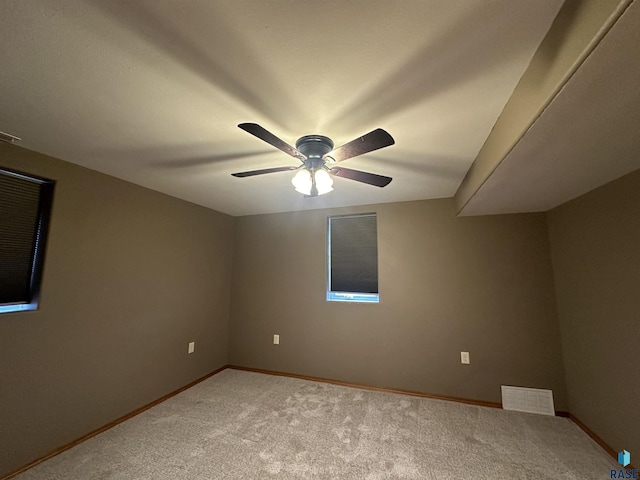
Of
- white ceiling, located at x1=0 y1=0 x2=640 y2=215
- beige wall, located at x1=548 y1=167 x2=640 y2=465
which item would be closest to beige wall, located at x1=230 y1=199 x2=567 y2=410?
beige wall, located at x1=548 y1=167 x2=640 y2=465

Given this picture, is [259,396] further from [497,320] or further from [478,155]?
[478,155]

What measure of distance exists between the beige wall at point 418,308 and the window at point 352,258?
0.11 meters

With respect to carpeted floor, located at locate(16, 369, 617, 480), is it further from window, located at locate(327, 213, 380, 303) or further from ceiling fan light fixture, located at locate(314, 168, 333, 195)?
ceiling fan light fixture, located at locate(314, 168, 333, 195)

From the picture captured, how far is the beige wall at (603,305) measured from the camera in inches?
68.6

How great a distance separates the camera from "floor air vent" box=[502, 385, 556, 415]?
2494 millimetres

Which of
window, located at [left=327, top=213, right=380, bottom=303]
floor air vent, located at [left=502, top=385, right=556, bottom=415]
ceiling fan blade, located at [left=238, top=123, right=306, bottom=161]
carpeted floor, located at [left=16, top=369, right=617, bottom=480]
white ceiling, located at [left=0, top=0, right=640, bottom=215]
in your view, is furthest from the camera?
window, located at [left=327, top=213, right=380, bottom=303]

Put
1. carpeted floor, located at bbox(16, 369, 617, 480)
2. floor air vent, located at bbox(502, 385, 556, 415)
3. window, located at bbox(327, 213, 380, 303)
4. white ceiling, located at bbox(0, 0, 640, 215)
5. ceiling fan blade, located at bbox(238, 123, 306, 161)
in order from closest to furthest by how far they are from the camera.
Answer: white ceiling, located at bbox(0, 0, 640, 215) → ceiling fan blade, located at bbox(238, 123, 306, 161) → carpeted floor, located at bbox(16, 369, 617, 480) → floor air vent, located at bbox(502, 385, 556, 415) → window, located at bbox(327, 213, 380, 303)

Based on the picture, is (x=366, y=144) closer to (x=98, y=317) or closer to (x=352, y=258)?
(x=352, y=258)

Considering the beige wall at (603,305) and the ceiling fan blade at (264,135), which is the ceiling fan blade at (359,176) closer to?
the ceiling fan blade at (264,135)

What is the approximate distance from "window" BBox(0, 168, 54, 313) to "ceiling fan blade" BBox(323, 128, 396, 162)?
7.58ft

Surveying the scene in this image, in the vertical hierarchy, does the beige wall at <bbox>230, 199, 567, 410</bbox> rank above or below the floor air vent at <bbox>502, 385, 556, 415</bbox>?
above

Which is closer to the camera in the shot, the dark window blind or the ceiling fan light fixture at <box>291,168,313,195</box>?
the ceiling fan light fixture at <box>291,168,313,195</box>

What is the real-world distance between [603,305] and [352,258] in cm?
231

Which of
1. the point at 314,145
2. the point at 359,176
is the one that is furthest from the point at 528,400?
the point at 314,145
